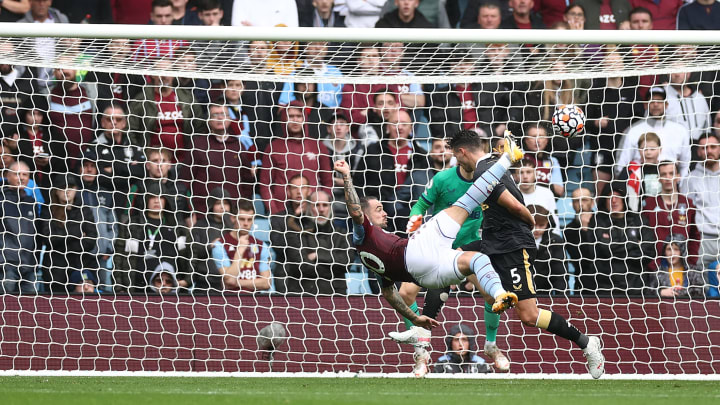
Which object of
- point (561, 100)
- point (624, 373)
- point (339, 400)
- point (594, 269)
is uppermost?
point (561, 100)

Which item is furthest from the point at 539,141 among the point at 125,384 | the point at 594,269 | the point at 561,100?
the point at 125,384

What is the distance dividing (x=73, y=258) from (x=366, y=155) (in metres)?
3.24

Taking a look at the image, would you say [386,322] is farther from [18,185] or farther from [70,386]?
[18,185]

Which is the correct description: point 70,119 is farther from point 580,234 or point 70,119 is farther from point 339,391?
point 580,234

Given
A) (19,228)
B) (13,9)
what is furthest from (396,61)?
(13,9)

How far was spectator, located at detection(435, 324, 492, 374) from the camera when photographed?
9000 mm

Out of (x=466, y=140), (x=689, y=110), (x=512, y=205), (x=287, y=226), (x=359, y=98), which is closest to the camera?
(x=512, y=205)

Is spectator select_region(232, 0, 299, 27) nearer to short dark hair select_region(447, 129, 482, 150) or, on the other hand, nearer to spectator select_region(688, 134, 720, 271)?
short dark hair select_region(447, 129, 482, 150)

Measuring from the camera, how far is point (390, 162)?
977 cm

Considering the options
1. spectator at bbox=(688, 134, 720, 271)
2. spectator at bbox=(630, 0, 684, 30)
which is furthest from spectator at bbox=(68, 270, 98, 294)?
spectator at bbox=(630, 0, 684, 30)

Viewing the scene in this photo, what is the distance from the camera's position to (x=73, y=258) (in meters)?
9.36

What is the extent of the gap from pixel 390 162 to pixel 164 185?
7.94ft

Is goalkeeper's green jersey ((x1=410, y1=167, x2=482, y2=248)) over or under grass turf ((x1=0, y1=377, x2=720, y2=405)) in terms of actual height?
over

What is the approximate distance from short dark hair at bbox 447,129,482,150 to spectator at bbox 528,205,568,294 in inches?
75.4
